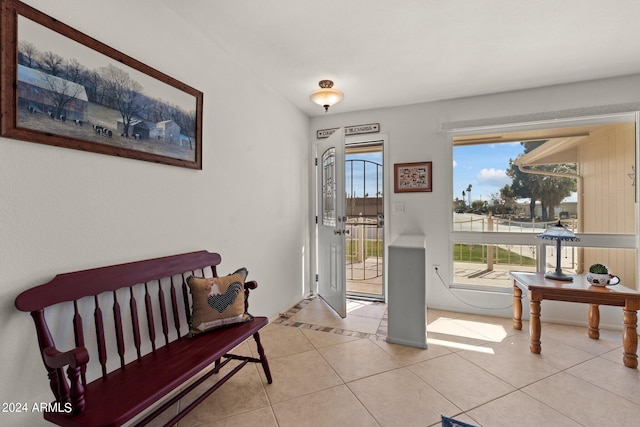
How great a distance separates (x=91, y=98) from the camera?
1416mm

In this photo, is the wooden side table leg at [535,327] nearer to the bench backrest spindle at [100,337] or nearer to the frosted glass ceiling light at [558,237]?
the frosted glass ceiling light at [558,237]

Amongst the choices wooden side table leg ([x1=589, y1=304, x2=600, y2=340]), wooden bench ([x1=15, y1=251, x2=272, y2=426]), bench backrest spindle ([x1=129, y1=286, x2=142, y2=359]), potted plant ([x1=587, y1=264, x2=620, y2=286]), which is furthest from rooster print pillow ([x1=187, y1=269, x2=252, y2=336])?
wooden side table leg ([x1=589, y1=304, x2=600, y2=340])

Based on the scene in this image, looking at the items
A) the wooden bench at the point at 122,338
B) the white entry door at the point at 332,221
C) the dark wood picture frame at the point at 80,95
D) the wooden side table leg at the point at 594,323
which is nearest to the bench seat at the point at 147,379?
the wooden bench at the point at 122,338

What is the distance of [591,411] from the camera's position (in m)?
1.68

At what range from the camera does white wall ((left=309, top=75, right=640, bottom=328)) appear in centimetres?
294

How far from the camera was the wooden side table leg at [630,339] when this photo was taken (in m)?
2.13

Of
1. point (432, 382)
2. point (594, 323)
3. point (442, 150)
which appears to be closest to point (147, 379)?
point (432, 382)

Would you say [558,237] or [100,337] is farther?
[558,237]

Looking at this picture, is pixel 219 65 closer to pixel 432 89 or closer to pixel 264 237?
pixel 264 237

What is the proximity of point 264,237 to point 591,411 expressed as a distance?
264 cm

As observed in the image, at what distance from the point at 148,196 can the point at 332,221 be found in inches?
80.0

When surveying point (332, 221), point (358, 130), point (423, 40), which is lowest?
point (332, 221)

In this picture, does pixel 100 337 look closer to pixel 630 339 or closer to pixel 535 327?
pixel 535 327

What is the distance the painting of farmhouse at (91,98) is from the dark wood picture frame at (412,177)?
2.48 metres
